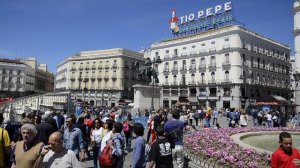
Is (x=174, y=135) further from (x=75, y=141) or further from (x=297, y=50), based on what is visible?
(x=297, y=50)

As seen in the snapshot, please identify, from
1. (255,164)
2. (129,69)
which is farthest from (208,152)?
(129,69)

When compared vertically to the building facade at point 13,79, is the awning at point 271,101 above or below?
below

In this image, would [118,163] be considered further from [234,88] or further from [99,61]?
[99,61]

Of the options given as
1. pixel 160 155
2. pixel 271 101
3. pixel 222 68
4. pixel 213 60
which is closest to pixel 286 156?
pixel 160 155

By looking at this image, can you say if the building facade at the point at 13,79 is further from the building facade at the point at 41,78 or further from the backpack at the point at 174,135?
the backpack at the point at 174,135

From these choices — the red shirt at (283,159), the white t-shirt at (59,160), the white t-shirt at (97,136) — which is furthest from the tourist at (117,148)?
the red shirt at (283,159)

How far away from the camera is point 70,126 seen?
7.82 meters

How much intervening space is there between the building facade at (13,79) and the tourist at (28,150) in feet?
310

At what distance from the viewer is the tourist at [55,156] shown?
411cm

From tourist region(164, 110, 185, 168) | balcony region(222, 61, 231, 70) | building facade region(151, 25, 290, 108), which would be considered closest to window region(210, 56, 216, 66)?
building facade region(151, 25, 290, 108)

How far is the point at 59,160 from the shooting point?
413 centimetres

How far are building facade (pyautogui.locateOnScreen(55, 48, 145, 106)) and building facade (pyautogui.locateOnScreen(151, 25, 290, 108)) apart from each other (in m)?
11.2

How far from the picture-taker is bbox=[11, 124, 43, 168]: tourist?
13.3 ft

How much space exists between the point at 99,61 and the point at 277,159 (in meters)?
74.4
